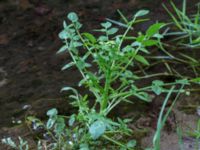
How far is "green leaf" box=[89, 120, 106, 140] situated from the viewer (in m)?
1.44

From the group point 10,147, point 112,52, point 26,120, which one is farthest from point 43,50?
point 112,52

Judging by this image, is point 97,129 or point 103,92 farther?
point 103,92

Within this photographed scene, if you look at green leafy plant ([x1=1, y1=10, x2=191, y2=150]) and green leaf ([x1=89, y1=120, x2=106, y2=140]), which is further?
green leafy plant ([x1=1, y1=10, x2=191, y2=150])

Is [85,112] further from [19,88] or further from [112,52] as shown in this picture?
[19,88]

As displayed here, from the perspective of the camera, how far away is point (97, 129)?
4.75 ft

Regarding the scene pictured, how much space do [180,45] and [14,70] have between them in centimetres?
79

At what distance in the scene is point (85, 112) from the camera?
5.48 ft

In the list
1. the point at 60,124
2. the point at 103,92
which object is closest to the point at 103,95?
the point at 103,92

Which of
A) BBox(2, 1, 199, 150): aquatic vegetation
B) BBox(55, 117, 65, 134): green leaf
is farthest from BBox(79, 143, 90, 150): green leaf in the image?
BBox(55, 117, 65, 134): green leaf

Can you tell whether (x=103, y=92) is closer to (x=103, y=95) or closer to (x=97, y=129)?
(x=103, y=95)

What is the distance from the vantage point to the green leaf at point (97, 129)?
1444mm

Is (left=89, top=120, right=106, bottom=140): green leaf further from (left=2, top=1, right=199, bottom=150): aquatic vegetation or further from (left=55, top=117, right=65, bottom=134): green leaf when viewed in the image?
(left=55, top=117, right=65, bottom=134): green leaf

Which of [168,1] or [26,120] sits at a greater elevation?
[168,1]

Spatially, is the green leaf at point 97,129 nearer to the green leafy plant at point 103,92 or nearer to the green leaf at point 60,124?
the green leafy plant at point 103,92
